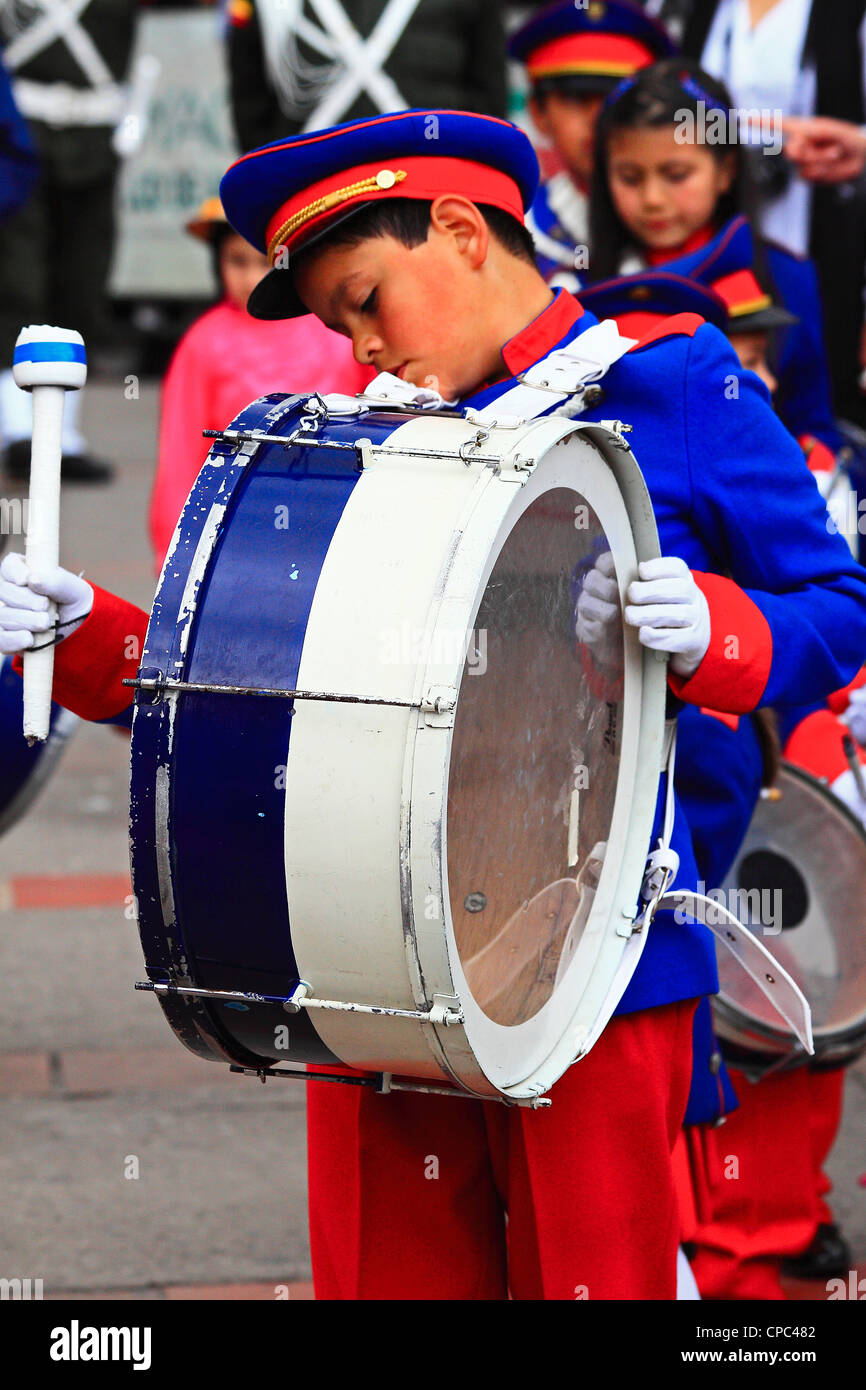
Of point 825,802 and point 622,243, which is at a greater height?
point 622,243

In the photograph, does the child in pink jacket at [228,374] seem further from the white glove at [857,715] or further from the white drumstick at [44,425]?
the white drumstick at [44,425]

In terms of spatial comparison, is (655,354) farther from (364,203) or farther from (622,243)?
(622,243)

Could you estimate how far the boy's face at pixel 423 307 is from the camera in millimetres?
2324

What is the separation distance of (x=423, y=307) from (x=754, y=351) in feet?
5.42

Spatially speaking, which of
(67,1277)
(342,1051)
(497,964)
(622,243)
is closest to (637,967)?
(497,964)

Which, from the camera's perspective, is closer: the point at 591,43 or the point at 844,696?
the point at 844,696

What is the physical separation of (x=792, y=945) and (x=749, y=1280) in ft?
1.67

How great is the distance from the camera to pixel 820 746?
11.5ft

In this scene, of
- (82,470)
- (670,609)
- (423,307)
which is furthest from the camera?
(82,470)

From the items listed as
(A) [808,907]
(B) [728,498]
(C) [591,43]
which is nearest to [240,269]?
(C) [591,43]

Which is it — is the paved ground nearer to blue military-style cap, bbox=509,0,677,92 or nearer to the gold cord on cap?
the gold cord on cap

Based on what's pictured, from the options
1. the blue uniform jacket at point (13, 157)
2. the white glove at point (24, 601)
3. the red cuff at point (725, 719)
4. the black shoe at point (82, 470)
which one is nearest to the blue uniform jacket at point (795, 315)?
the red cuff at point (725, 719)

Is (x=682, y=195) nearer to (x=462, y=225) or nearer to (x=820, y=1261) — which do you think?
(x=462, y=225)

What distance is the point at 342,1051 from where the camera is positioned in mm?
2133
